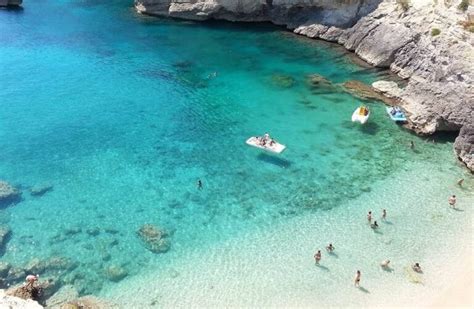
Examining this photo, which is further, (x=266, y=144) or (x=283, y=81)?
(x=283, y=81)

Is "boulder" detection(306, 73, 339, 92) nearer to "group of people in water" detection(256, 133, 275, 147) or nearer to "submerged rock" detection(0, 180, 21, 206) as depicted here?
"group of people in water" detection(256, 133, 275, 147)

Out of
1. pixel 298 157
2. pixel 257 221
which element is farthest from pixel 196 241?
pixel 298 157

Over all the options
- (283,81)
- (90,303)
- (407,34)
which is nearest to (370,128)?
(283,81)

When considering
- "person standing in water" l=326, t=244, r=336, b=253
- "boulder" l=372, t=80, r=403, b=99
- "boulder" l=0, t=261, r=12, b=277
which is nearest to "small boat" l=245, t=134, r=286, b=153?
A: "person standing in water" l=326, t=244, r=336, b=253

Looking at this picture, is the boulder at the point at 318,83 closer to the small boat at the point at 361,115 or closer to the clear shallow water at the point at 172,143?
the clear shallow water at the point at 172,143

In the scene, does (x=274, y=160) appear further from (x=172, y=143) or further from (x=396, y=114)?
(x=396, y=114)

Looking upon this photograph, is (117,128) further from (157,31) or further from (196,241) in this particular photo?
(157,31)
